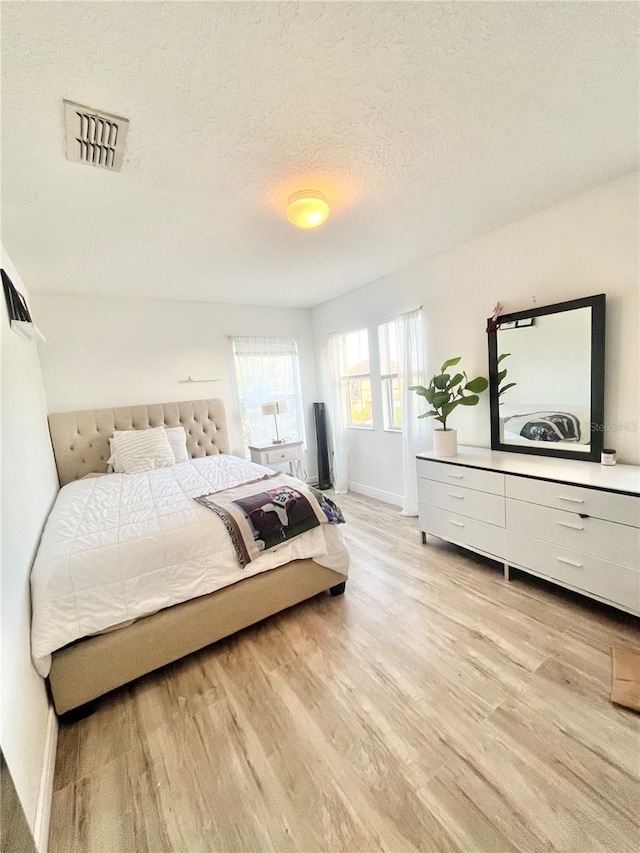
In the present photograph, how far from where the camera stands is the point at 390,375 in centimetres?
365

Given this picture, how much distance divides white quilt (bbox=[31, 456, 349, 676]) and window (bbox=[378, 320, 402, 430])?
6.11 feet

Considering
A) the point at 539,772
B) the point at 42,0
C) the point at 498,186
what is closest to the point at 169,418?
the point at 42,0

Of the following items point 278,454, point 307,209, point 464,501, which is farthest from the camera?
point 278,454

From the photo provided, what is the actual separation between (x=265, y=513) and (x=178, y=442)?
1.92 meters

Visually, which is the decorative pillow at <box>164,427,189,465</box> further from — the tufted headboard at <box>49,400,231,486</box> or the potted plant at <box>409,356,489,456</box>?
the potted plant at <box>409,356,489,456</box>

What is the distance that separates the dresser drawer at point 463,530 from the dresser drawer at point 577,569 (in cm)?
9

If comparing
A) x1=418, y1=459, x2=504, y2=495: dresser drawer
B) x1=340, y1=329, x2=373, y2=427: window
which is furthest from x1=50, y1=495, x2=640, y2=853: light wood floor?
x1=340, y1=329, x2=373, y2=427: window

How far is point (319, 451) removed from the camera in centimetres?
454

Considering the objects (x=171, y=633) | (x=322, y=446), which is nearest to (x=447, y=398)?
(x=322, y=446)

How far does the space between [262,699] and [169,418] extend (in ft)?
9.41

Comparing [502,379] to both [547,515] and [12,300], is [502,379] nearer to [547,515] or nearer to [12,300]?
[547,515]

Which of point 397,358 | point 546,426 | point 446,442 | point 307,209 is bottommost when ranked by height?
point 446,442

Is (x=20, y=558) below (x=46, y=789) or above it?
above

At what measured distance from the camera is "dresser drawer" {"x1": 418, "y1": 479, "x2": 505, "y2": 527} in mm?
2219
